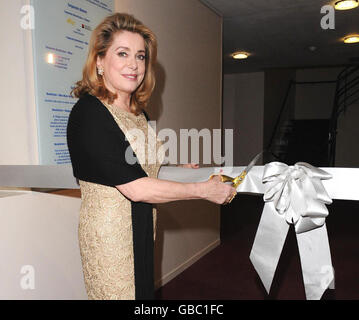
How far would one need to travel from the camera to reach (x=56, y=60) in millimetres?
1582

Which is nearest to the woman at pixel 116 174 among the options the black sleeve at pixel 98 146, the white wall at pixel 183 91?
the black sleeve at pixel 98 146

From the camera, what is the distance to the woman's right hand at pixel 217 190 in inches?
40.2

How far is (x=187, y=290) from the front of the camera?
9.18 feet

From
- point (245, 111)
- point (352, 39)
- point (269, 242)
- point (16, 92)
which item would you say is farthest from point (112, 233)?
point (245, 111)

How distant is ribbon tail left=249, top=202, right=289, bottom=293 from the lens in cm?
89

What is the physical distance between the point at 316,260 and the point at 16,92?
131 cm

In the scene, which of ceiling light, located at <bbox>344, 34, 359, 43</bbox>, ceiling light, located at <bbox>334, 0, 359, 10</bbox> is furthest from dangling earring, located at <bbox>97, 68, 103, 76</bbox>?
ceiling light, located at <bbox>344, 34, 359, 43</bbox>

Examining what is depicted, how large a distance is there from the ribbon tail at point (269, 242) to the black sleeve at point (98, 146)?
1.28 ft

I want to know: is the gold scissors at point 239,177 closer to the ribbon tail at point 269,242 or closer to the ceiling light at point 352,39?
the ribbon tail at point 269,242

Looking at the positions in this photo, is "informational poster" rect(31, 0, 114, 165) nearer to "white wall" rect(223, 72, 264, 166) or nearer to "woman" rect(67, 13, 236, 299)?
"woman" rect(67, 13, 236, 299)

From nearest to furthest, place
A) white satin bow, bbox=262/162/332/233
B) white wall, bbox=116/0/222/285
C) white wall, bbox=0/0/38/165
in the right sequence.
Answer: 1. white satin bow, bbox=262/162/332/233
2. white wall, bbox=0/0/38/165
3. white wall, bbox=116/0/222/285

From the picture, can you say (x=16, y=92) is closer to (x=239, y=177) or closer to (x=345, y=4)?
(x=239, y=177)

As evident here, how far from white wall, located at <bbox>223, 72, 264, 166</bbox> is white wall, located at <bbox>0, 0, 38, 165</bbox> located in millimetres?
6445
